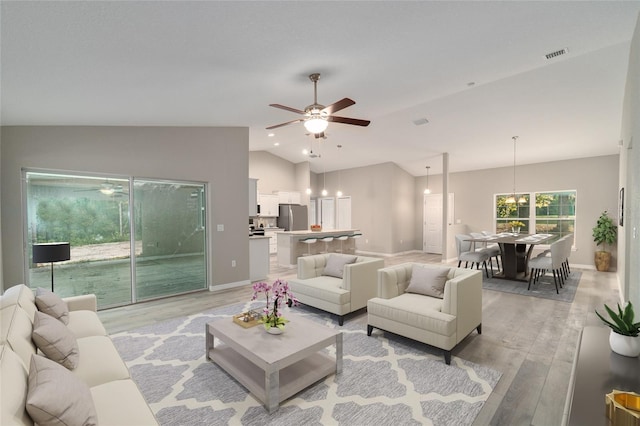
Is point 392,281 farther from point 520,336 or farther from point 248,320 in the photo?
point 248,320

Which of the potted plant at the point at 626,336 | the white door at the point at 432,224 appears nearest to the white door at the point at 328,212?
the white door at the point at 432,224

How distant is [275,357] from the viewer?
7.22 feet

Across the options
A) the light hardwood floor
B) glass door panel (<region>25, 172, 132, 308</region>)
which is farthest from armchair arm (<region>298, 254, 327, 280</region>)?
glass door panel (<region>25, 172, 132, 308</region>)

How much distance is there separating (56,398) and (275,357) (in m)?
1.26

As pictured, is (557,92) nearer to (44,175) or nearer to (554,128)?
(554,128)

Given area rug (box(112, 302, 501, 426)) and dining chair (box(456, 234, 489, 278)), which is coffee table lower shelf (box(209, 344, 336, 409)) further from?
dining chair (box(456, 234, 489, 278))

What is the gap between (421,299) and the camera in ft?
11.1

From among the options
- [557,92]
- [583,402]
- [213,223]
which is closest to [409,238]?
[557,92]

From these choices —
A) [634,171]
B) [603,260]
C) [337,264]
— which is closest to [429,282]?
[337,264]

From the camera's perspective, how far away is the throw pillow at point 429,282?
11.3 feet

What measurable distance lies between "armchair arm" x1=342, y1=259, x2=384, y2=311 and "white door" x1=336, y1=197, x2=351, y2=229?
6.73m

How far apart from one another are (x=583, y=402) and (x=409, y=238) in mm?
9403

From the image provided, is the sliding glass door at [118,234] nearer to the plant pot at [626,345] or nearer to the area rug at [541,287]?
the plant pot at [626,345]

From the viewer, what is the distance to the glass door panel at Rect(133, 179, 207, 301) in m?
4.83
